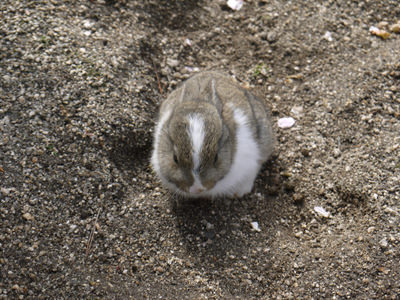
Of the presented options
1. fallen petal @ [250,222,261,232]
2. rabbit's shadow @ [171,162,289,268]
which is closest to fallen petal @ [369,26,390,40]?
rabbit's shadow @ [171,162,289,268]

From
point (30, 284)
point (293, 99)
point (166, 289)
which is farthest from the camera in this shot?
point (293, 99)

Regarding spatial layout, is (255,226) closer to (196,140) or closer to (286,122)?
(196,140)

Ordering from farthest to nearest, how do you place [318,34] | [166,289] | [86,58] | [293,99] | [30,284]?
[318,34], [293,99], [86,58], [166,289], [30,284]

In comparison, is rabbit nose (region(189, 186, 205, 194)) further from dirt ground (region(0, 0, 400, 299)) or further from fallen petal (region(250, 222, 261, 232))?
fallen petal (region(250, 222, 261, 232))

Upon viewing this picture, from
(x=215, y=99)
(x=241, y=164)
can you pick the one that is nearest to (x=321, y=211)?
(x=241, y=164)

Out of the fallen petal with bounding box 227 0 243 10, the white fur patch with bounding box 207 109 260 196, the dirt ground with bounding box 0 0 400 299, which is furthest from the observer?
the fallen petal with bounding box 227 0 243 10

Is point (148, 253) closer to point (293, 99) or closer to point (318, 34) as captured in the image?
point (293, 99)

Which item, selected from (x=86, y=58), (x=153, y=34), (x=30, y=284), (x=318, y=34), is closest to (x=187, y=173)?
(x=30, y=284)
